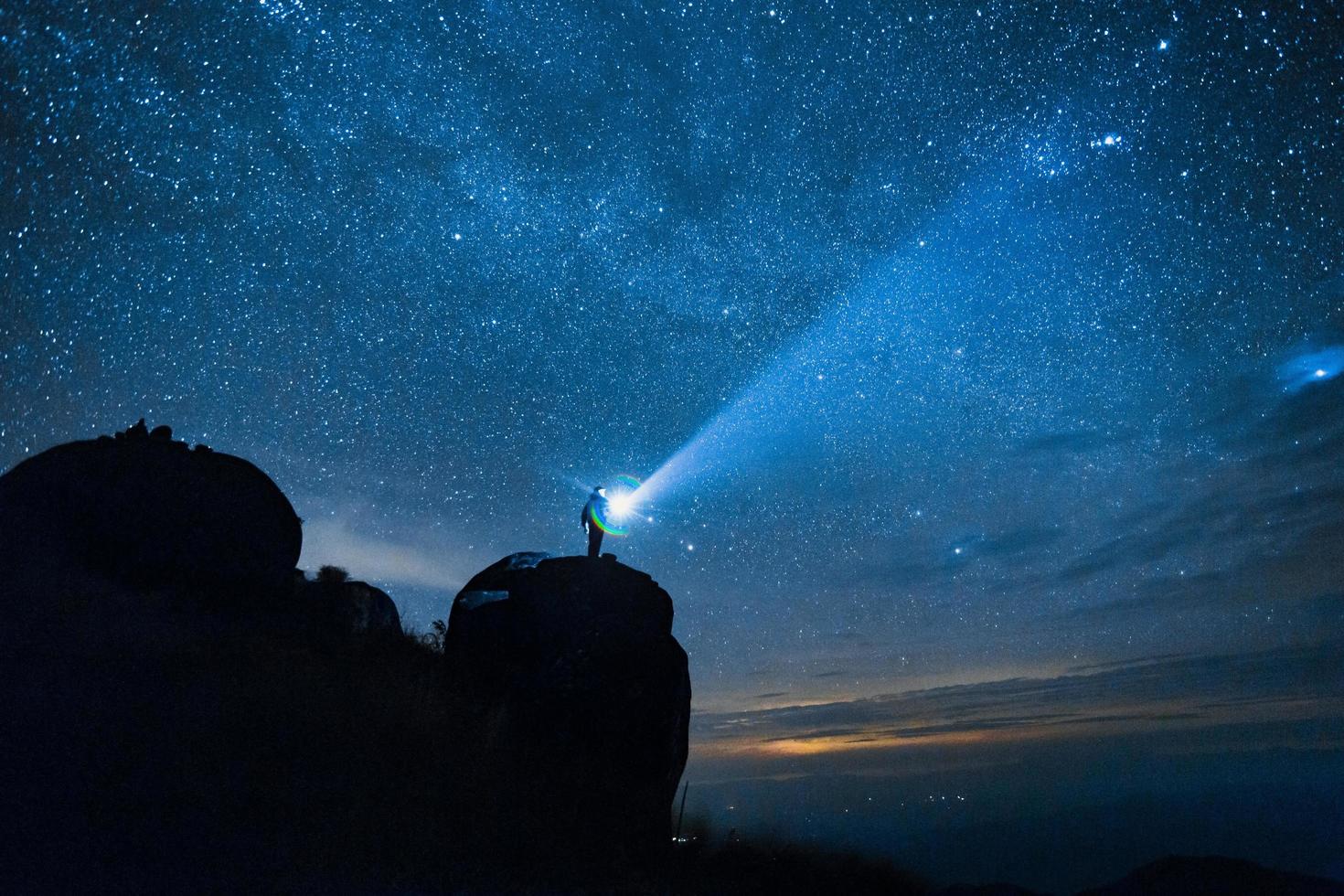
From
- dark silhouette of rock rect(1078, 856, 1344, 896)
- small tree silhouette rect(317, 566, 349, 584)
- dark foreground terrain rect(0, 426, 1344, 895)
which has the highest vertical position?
small tree silhouette rect(317, 566, 349, 584)

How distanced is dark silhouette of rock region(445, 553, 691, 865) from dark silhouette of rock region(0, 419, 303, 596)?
4.67 m

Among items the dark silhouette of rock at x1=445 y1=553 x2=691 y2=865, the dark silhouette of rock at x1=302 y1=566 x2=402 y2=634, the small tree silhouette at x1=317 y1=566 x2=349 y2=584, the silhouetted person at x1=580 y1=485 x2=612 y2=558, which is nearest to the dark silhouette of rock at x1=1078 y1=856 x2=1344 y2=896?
the dark silhouette of rock at x1=445 y1=553 x2=691 y2=865

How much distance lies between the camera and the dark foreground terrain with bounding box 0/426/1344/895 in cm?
612

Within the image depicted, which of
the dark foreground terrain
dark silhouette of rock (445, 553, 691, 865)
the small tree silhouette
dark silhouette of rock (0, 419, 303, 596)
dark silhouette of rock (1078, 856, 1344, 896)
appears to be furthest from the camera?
the small tree silhouette

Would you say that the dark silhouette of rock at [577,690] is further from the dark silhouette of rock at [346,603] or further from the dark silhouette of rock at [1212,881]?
the dark silhouette of rock at [1212,881]

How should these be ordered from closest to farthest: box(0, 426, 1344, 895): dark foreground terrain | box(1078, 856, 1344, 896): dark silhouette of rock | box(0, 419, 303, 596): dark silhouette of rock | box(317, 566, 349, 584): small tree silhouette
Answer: box(0, 426, 1344, 895): dark foreground terrain, box(1078, 856, 1344, 896): dark silhouette of rock, box(0, 419, 303, 596): dark silhouette of rock, box(317, 566, 349, 584): small tree silhouette

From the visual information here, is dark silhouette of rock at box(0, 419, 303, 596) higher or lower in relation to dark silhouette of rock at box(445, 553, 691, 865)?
higher

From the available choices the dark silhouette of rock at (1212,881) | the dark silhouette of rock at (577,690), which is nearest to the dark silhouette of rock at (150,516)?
the dark silhouette of rock at (577,690)

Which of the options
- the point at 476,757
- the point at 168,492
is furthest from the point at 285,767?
the point at 168,492

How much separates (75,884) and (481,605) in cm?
943

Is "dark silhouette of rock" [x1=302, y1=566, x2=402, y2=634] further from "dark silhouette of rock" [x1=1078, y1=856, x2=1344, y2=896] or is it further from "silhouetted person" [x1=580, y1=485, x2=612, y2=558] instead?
"dark silhouette of rock" [x1=1078, y1=856, x2=1344, y2=896]

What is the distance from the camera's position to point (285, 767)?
7258mm

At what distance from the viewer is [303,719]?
8.23 m

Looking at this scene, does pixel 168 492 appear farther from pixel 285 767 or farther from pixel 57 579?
pixel 285 767
